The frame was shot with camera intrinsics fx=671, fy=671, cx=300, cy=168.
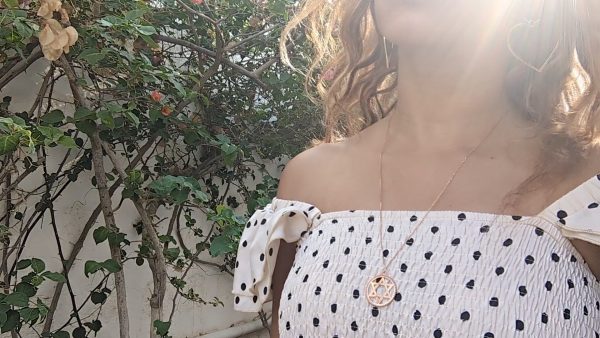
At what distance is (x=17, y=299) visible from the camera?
1630mm

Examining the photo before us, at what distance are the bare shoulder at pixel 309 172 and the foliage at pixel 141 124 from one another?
0.53m

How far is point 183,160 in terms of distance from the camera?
2547 millimetres

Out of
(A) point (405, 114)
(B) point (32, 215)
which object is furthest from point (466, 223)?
(B) point (32, 215)

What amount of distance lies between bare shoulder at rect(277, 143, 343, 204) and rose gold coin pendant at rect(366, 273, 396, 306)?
0.26 meters

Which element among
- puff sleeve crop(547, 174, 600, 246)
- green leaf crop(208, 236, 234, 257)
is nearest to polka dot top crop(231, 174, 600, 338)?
puff sleeve crop(547, 174, 600, 246)

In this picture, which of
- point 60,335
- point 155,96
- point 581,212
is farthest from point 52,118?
point 581,212

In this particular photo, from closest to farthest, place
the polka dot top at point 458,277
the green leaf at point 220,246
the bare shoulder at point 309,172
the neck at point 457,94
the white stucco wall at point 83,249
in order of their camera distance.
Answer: the polka dot top at point 458,277 < the neck at point 457,94 < the bare shoulder at point 309,172 < the green leaf at point 220,246 < the white stucco wall at point 83,249

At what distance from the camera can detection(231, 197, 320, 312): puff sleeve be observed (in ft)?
3.91

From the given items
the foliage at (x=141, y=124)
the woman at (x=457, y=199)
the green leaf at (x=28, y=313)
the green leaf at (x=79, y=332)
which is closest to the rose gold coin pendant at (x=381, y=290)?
the woman at (x=457, y=199)

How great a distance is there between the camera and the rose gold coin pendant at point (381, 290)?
97 centimetres

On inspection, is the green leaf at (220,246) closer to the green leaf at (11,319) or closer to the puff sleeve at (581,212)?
the green leaf at (11,319)

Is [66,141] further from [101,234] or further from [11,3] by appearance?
[101,234]

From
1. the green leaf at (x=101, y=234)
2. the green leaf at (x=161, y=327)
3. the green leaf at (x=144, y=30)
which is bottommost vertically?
the green leaf at (x=161, y=327)

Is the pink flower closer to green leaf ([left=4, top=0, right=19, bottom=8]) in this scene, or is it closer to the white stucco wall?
the white stucco wall
